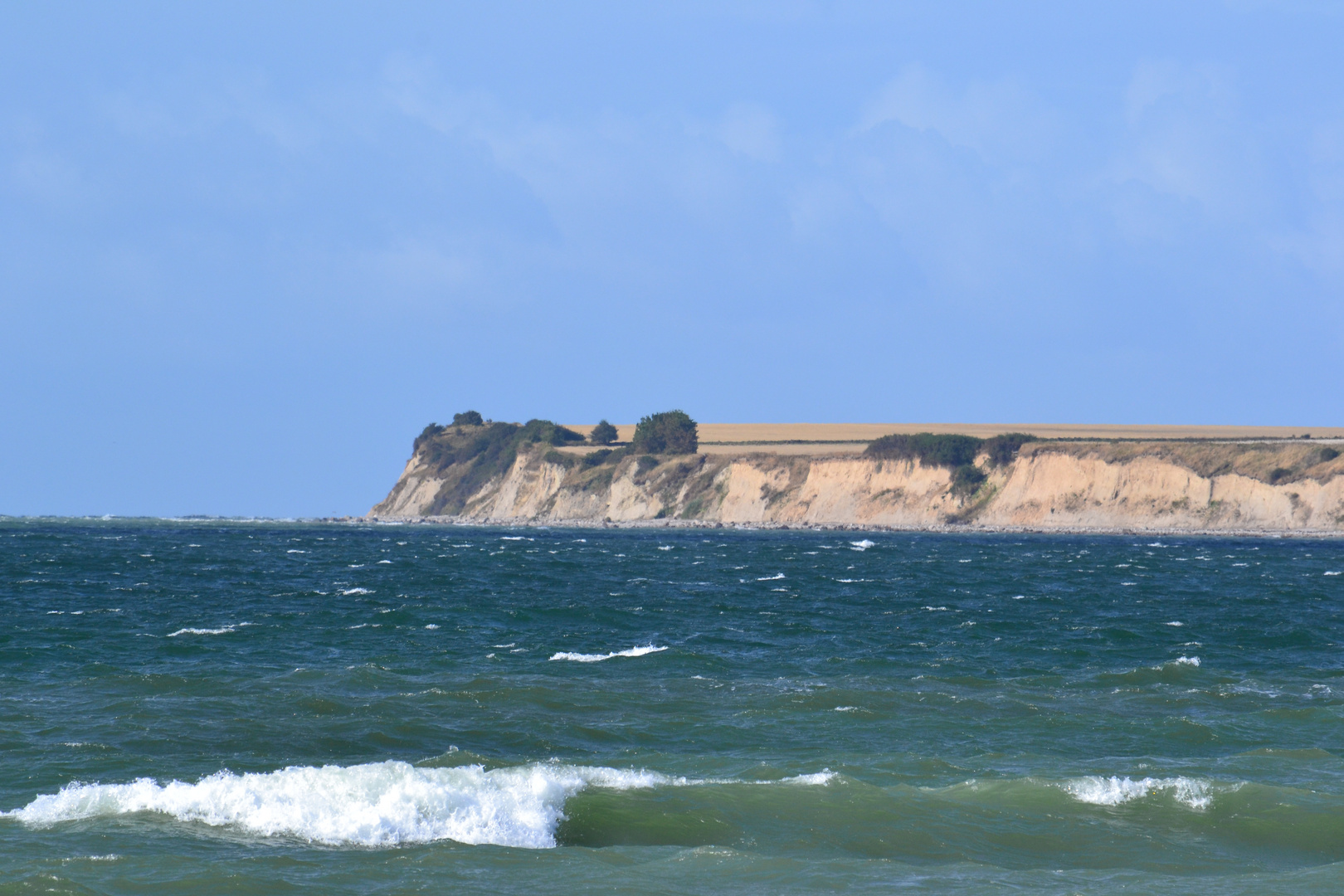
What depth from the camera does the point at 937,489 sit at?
457 feet

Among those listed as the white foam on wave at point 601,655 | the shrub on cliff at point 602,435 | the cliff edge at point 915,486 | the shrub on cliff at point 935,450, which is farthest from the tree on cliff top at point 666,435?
the white foam on wave at point 601,655

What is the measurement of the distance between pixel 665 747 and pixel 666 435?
149538mm

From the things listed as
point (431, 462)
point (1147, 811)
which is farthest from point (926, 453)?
point (1147, 811)

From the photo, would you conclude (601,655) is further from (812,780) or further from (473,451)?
(473,451)

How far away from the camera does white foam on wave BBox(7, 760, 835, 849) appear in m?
14.0

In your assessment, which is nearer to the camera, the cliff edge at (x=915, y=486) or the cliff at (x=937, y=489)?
the cliff at (x=937, y=489)

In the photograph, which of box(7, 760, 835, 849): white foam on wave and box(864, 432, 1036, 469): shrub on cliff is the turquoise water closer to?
box(7, 760, 835, 849): white foam on wave

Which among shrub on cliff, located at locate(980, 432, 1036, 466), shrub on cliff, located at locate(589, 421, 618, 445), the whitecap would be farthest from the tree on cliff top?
the whitecap

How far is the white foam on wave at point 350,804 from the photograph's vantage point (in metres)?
14.0

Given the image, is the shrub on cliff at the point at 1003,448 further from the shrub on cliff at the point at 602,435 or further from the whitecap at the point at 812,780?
the whitecap at the point at 812,780

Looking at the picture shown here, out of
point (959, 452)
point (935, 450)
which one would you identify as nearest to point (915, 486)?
point (935, 450)

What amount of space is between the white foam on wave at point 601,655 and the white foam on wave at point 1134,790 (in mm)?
13189

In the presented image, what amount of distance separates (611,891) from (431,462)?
180961mm

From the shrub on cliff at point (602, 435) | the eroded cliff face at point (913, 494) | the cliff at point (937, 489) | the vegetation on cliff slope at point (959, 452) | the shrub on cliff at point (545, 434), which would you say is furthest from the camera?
the shrub on cliff at point (602, 435)
